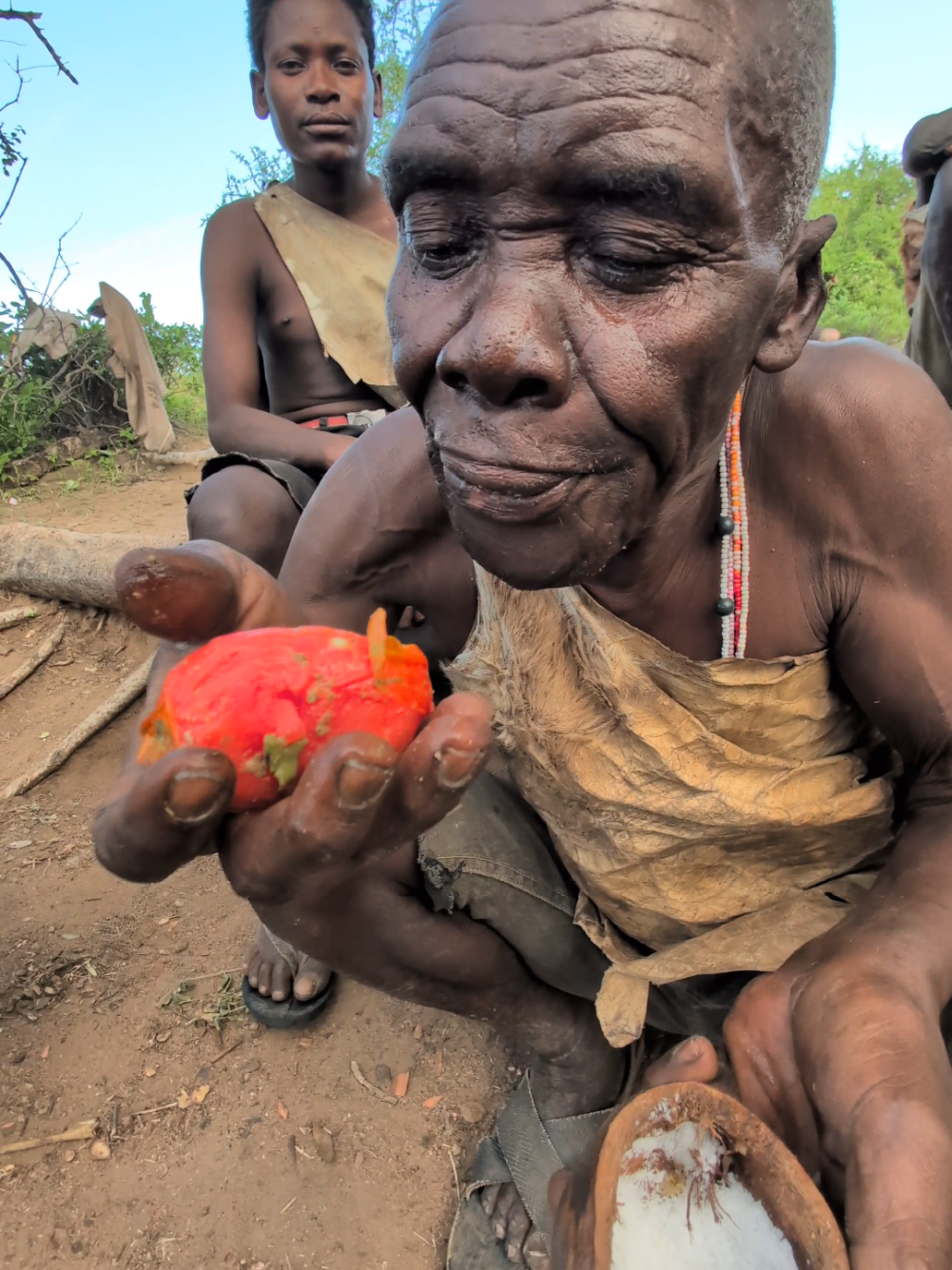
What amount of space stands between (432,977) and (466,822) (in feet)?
1.02

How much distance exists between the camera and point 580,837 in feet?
5.87

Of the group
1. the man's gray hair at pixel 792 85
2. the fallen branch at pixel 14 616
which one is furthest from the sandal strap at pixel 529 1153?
the fallen branch at pixel 14 616

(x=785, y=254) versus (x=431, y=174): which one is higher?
(x=431, y=174)

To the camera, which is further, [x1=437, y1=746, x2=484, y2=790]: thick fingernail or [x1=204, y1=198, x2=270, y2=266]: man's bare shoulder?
[x1=204, y1=198, x2=270, y2=266]: man's bare shoulder

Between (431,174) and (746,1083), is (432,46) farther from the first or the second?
(746,1083)

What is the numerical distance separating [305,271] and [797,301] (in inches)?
92.1

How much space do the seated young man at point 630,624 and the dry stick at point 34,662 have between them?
2.76m

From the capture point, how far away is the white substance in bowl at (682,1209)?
1109 millimetres

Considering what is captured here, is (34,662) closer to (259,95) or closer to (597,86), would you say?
(259,95)

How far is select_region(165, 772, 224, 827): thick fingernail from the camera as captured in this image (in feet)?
3.08

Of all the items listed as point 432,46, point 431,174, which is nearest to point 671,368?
point 431,174

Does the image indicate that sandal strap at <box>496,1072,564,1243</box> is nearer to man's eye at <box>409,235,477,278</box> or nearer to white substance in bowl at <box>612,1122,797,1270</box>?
white substance in bowl at <box>612,1122,797,1270</box>

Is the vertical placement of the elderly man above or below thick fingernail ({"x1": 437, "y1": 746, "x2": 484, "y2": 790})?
above

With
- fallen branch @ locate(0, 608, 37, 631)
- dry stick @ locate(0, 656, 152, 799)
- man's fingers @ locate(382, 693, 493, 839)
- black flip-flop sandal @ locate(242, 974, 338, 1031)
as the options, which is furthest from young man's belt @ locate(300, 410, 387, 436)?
man's fingers @ locate(382, 693, 493, 839)
